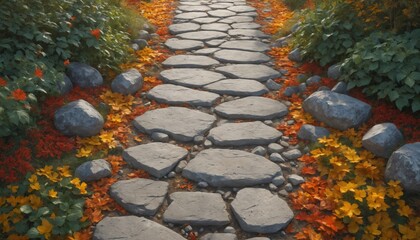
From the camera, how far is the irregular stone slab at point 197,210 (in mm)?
2746

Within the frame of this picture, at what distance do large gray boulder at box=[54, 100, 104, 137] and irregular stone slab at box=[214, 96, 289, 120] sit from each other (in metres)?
1.15

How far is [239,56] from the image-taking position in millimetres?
5301

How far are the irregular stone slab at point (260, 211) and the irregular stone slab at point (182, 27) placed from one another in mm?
3751

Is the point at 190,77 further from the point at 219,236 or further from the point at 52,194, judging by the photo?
the point at 219,236

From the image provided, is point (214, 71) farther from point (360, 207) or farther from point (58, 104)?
point (360, 207)

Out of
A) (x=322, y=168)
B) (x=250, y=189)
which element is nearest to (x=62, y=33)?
(x=250, y=189)

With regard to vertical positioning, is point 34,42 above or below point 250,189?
above

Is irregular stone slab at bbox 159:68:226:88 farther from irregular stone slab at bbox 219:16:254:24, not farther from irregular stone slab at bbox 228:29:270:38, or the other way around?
irregular stone slab at bbox 219:16:254:24

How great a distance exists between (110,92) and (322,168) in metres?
2.19

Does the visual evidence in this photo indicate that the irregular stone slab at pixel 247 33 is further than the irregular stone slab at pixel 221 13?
No

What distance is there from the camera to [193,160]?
10.9 feet

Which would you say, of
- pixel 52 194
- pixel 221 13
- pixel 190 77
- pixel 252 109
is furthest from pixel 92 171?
pixel 221 13

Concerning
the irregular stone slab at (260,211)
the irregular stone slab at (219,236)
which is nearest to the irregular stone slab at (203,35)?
the irregular stone slab at (260,211)

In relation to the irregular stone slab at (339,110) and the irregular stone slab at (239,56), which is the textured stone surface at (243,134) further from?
the irregular stone slab at (239,56)
